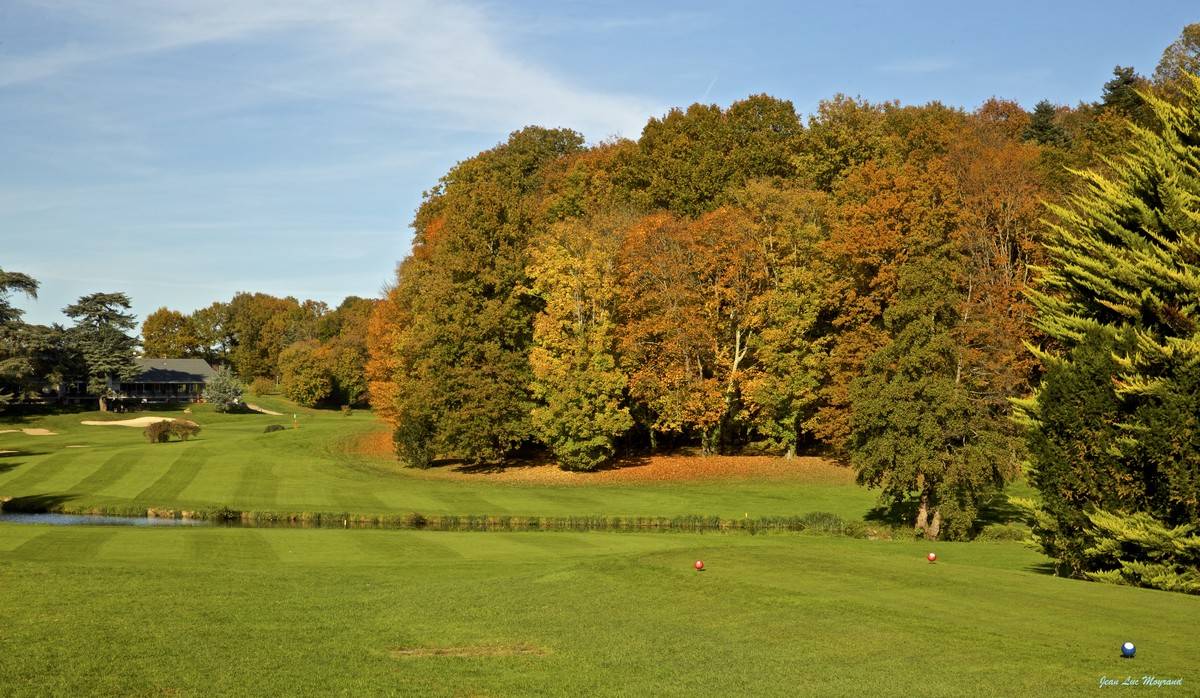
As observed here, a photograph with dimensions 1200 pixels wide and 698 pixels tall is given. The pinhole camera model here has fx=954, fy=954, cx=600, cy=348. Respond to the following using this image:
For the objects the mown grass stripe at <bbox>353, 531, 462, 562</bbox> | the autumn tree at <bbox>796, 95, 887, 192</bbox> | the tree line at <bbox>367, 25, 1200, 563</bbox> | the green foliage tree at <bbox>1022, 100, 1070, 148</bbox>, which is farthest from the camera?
the green foliage tree at <bbox>1022, 100, 1070, 148</bbox>

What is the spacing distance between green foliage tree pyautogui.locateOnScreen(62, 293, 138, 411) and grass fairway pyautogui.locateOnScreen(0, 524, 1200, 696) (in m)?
91.1

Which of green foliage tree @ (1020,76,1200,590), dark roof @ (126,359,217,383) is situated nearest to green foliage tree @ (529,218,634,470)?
green foliage tree @ (1020,76,1200,590)

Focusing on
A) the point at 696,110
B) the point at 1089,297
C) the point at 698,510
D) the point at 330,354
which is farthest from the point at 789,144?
the point at 330,354

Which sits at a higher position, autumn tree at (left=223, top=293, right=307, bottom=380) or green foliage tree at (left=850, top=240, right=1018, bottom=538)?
autumn tree at (left=223, top=293, right=307, bottom=380)

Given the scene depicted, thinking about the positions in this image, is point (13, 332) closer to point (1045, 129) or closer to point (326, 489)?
point (326, 489)

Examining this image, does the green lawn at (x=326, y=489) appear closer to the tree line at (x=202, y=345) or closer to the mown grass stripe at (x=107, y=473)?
the mown grass stripe at (x=107, y=473)

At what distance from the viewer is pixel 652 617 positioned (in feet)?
58.3

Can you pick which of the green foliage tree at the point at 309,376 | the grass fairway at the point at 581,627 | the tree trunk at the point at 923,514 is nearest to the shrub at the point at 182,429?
the green foliage tree at the point at 309,376

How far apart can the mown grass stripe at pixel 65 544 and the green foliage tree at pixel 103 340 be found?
3279 inches

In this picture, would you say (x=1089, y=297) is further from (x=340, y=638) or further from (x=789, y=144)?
(x=789, y=144)

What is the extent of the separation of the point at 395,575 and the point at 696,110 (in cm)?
5960

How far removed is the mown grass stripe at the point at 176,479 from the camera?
141ft

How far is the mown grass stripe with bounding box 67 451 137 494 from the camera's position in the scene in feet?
149

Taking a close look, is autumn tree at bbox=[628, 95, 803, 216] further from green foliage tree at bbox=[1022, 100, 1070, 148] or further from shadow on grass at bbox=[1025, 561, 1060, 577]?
shadow on grass at bbox=[1025, 561, 1060, 577]
